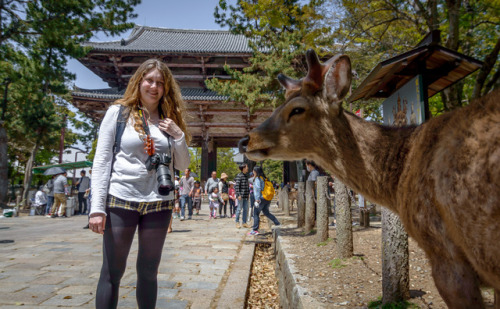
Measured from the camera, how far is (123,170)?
213 cm

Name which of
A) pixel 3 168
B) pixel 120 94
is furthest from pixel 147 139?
pixel 3 168

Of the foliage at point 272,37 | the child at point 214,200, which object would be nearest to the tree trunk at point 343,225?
the foliage at point 272,37

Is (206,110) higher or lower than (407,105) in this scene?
higher

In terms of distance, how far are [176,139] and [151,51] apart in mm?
17719

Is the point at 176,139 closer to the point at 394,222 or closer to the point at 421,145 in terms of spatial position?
the point at 421,145

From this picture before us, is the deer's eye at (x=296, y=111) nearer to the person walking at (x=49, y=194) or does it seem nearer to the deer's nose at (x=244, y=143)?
the deer's nose at (x=244, y=143)

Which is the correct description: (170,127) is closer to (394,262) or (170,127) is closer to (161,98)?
(161,98)

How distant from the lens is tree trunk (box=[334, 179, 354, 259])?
4.55 meters

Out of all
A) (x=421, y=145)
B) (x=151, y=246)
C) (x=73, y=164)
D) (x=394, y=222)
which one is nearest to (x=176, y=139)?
(x=151, y=246)

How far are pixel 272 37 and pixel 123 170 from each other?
8.67 meters

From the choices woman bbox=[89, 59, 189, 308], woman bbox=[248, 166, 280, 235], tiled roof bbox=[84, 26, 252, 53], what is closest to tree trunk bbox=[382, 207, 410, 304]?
woman bbox=[89, 59, 189, 308]

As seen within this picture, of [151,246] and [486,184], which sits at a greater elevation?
[486,184]

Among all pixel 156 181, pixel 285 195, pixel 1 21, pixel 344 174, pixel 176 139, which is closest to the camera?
pixel 344 174

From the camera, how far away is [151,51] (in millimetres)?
18281
